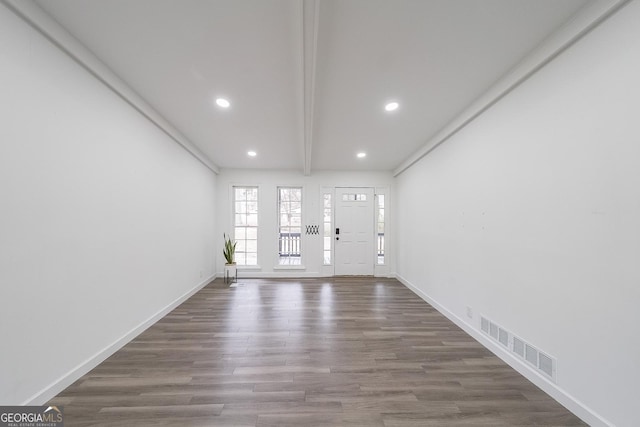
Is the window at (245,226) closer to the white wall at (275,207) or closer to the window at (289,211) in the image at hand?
the white wall at (275,207)

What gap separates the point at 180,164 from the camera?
3.50 m

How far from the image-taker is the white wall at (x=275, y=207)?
5207 mm

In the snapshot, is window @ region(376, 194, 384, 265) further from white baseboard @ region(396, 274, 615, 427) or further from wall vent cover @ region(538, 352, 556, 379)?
wall vent cover @ region(538, 352, 556, 379)

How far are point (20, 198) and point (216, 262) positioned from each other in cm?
398

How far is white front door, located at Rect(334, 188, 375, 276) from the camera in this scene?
536 centimetres

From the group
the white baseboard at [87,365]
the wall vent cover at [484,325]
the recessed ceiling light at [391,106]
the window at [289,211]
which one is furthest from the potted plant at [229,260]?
the wall vent cover at [484,325]

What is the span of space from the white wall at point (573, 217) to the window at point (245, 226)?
432 centimetres

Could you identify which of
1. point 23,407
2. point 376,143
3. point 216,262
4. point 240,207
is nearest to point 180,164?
point 240,207

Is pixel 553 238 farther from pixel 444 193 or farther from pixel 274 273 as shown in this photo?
pixel 274 273

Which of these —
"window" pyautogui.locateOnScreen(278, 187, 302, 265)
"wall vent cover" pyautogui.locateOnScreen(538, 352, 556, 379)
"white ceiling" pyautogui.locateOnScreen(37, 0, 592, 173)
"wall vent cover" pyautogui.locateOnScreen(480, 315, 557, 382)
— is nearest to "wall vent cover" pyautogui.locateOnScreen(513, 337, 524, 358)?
"wall vent cover" pyautogui.locateOnScreen(480, 315, 557, 382)

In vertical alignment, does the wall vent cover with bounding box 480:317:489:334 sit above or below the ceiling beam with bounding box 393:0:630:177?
below

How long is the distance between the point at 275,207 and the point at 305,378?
12.6 feet

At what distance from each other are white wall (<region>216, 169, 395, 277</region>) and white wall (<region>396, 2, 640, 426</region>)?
285 centimetres

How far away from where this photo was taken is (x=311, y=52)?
167cm
